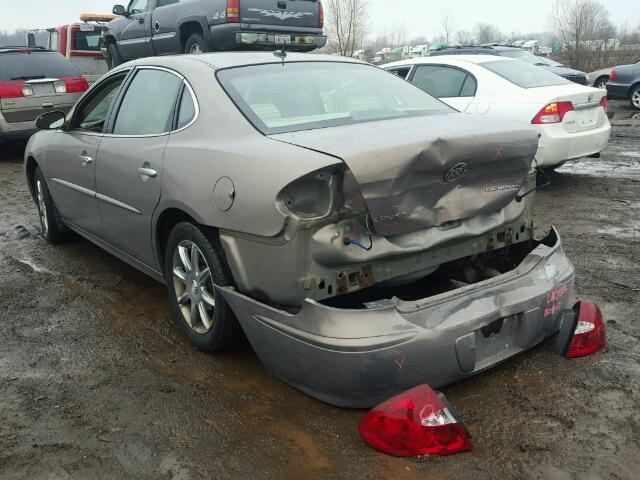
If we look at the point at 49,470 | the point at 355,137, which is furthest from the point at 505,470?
the point at 49,470

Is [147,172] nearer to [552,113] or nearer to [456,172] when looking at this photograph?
[456,172]

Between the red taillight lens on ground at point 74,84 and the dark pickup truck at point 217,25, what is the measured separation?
1181mm

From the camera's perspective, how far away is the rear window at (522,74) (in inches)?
296

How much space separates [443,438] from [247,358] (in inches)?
52.3

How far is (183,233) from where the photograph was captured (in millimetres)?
3402

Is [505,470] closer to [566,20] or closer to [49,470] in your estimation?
[49,470]

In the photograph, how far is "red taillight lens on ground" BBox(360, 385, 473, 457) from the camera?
8.34 feet

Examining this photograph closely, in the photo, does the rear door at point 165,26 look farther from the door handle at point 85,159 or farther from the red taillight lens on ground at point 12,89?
the door handle at point 85,159

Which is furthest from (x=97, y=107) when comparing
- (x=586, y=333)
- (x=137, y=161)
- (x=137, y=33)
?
(x=137, y=33)

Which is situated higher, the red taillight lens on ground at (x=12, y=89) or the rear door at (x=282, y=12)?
the rear door at (x=282, y=12)

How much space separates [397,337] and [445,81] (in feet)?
19.3

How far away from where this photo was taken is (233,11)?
939cm

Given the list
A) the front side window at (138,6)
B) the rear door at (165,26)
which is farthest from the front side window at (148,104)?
the front side window at (138,6)

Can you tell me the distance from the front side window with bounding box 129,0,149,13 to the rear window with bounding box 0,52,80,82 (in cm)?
152
